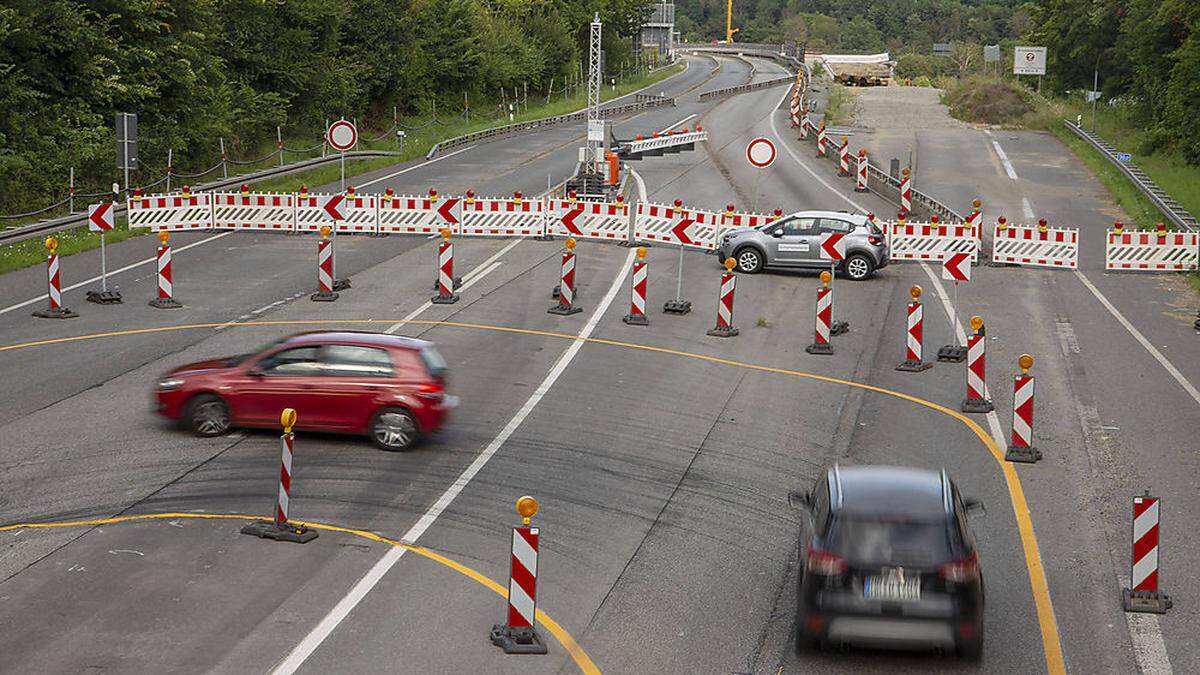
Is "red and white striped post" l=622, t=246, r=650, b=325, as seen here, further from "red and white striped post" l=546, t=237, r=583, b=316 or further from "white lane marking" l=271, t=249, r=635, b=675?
"white lane marking" l=271, t=249, r=635, b=675

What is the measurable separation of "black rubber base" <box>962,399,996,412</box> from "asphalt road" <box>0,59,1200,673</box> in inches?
13.6

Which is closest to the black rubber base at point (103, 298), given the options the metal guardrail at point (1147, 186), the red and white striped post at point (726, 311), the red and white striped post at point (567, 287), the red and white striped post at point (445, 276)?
the red and white striped post at point (445, 276)

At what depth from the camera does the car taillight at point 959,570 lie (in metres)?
11.0

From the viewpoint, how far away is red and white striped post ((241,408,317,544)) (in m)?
14.0

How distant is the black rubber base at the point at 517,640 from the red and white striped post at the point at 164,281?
17.2 m

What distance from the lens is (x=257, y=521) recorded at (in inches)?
576

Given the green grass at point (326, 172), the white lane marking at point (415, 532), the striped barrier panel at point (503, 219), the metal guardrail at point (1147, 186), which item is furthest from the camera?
the metal guardrail at point (1147, 186)

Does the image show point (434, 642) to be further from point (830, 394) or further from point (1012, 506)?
point (830, 394)

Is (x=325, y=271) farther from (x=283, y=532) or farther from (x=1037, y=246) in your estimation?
(x=1037, y=246)

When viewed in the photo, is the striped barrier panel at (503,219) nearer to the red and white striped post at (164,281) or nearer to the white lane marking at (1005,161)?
the red and white striped post at (164,281)

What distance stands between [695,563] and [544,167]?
42.6m

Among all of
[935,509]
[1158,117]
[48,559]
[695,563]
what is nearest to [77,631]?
[48,559]

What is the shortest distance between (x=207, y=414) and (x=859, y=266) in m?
17.5

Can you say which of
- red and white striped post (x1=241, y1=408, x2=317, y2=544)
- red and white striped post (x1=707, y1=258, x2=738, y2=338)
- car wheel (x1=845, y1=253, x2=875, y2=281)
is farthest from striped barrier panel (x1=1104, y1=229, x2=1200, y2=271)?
red and white striped post (x1=241, y1=408, x2=317, y2=544)
